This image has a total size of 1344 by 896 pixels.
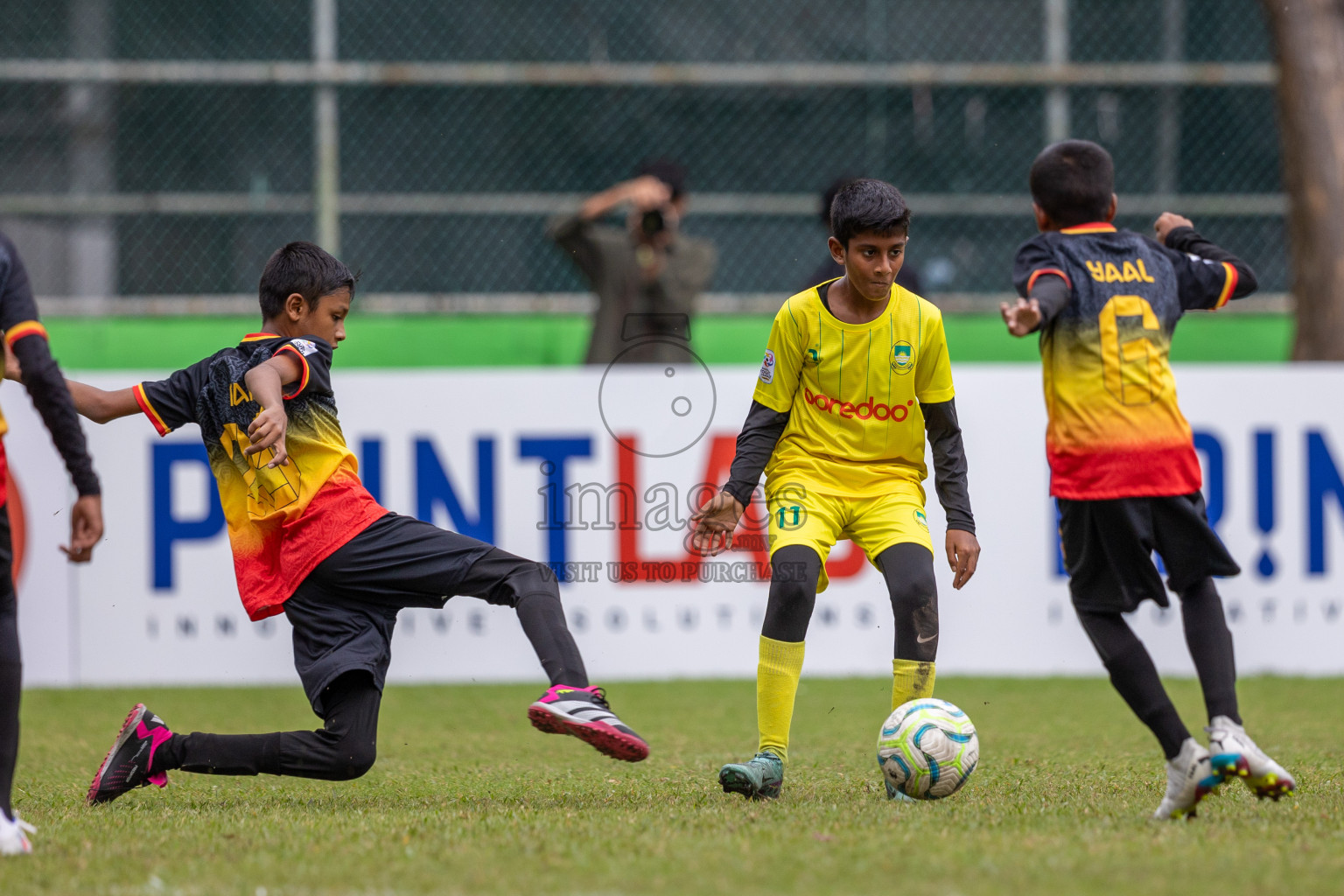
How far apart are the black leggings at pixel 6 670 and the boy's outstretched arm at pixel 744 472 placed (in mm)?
1737

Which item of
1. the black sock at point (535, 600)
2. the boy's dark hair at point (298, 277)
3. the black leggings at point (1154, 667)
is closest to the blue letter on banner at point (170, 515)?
the boy's dark hair at point (298, 277)

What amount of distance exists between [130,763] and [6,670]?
86 cm

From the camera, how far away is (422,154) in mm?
9844

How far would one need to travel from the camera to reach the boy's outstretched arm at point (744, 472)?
4.15m

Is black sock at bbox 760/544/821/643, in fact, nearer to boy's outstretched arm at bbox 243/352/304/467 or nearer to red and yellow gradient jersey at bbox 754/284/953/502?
red and yellow gradient jersey at bbox 754/284/953/502

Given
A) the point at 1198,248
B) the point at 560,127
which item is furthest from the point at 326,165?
the point at 1198,248

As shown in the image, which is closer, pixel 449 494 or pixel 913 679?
pixel 913 679

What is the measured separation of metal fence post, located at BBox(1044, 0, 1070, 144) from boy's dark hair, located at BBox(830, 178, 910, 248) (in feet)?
20.7

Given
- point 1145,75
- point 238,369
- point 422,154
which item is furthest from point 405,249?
point 238,369

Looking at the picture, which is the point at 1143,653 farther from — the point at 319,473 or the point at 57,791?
the point at 57,791

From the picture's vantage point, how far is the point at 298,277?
4.16 metres

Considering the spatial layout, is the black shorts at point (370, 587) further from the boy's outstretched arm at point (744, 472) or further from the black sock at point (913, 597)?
the black sock at point (913, 597)

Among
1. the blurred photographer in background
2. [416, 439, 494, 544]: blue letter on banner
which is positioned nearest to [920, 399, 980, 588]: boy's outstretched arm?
[416, 439, 494, 544]: blue letter on banner

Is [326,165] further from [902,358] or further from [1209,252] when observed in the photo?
[1209,252]
